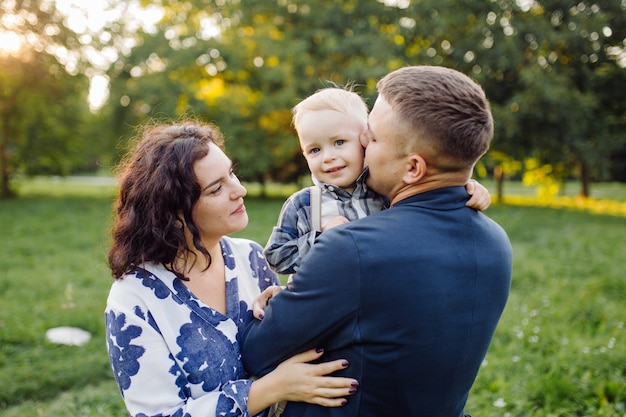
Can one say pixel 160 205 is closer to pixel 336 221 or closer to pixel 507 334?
pixel 336 221

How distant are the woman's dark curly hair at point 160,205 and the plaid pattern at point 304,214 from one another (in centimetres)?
28

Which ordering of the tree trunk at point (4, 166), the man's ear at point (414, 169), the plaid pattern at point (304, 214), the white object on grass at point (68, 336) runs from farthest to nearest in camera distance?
the tree trunk at point (4, 166), the white object on grass at point (68, 336), the plaid pattern at point (304, 214), the man's ear at point (414, 169)

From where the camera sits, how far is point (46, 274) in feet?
25.8

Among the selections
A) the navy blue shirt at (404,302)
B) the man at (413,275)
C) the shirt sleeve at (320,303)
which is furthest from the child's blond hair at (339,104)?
the shirt sleeve at (320,303)

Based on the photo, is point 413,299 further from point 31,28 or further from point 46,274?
point 31,28

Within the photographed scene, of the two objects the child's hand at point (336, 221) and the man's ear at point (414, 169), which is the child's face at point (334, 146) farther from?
the man's ear at point (414, 169)

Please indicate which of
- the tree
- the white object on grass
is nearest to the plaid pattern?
the white object on grass

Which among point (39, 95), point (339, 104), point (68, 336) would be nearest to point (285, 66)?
point (39, 95)

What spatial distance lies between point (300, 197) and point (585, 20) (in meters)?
18.7

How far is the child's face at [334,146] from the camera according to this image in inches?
85.5

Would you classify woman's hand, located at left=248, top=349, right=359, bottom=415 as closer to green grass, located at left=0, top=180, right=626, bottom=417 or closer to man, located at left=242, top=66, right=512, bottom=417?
man, located at left=242, top=66, right=512, bottom=417

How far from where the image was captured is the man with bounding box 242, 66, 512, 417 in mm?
1439

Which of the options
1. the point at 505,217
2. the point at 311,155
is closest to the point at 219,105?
the point at 505,217

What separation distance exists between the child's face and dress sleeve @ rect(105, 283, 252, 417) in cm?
87
